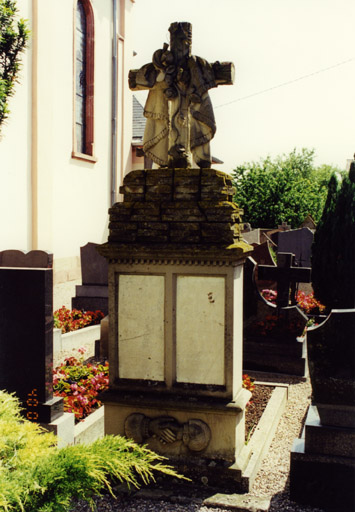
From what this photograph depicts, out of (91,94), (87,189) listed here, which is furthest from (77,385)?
(91,94)

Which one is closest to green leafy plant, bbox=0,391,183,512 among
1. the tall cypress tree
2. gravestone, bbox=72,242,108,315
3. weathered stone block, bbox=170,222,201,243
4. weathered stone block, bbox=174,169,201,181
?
weathered stone block, bbox=170,222,201,243

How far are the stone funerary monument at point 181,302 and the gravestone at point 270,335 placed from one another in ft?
10.1

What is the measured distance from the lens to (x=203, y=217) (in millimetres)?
4117

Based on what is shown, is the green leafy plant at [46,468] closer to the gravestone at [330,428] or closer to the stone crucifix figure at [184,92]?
the gravestone at [330,428]

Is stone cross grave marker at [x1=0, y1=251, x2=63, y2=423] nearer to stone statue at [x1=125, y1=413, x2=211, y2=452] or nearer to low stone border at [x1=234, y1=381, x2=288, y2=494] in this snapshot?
stone statue at [x1=125, y1=413, x2=211, y2=452]

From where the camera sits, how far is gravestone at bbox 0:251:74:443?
15.4 ft

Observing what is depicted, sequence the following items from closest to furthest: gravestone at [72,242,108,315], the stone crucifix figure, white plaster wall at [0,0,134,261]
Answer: the stone crucifix figure
gravestone at [72,242,108,315]
white plaster wall at [0,0,134,261]

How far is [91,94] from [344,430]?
590 inches

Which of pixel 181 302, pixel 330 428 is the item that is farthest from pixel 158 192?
pixel 330 428

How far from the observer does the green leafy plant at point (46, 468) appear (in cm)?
248

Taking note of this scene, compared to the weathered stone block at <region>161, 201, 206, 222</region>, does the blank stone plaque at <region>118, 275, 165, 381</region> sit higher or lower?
lower

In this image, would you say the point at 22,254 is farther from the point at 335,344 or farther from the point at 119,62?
the point at 119,62

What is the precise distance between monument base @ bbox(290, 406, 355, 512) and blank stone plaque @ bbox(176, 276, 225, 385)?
754mm

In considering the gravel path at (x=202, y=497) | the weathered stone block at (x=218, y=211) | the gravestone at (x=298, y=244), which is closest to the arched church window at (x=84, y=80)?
the gravestone at (x=298, y=244)
